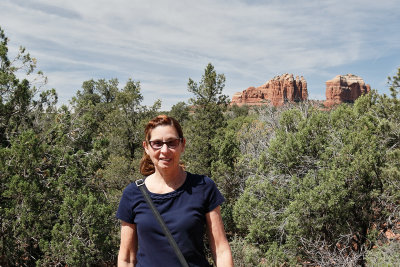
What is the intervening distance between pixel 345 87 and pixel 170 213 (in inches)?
6326

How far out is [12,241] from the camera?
27.9 feet

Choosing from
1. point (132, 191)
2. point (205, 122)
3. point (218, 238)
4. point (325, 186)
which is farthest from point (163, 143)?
point (205, 122)

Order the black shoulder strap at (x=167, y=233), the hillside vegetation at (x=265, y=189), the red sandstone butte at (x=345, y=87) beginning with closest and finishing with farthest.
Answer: the black shoulder strap at (x=167, y=233), the hillside vegetation at (x=265, y=189), the red sandstone butte at (x=345, y=87)

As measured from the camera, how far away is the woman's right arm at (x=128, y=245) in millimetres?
1863

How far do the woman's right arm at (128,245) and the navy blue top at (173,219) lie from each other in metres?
0.07

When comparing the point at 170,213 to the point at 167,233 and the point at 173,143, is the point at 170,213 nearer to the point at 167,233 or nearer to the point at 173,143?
the point at 167,233

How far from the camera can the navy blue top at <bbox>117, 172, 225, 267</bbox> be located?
1722 millimetres

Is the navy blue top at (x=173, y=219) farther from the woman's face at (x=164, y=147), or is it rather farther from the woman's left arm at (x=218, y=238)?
the woman's face at (x=164, y=147)

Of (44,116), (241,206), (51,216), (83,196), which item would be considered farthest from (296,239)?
(44,116)

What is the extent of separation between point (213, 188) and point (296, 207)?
8.32 meters

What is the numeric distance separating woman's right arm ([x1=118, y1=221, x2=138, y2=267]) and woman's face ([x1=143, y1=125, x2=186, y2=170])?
0.42m

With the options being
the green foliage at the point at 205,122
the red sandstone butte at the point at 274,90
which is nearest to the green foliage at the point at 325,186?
the green foliage at the point at 205,122

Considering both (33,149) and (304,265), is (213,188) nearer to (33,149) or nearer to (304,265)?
(33,149)

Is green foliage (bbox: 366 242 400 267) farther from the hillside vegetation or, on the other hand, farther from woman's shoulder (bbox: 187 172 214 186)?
woman's shoulder (bbox: 187 172 214 186)
